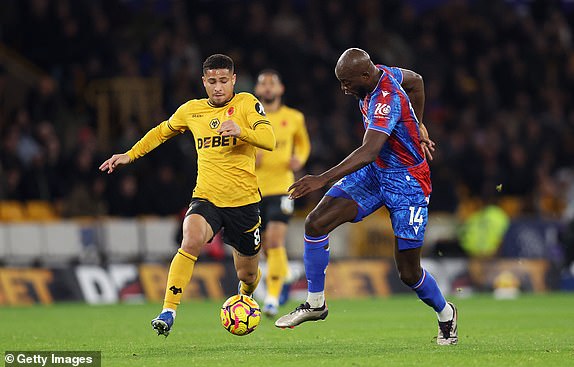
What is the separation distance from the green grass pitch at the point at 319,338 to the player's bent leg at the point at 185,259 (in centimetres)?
39

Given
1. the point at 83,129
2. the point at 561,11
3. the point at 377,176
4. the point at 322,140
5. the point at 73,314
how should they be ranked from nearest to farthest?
the point at 377,176 < the point at 73,314 < the point at 83,129 < the point at 322,140 < the point at 561,11

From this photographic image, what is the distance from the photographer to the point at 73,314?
13820mm

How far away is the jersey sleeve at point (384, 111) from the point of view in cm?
852

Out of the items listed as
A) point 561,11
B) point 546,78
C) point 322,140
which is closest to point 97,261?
point 322,140

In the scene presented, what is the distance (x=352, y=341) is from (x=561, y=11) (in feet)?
63.5

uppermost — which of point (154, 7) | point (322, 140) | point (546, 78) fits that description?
point (154, 7)

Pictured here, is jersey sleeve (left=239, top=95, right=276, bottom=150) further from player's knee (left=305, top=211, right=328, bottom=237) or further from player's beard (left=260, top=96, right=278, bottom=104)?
player's beard (left=260, top=96, right=278, bottom=104)

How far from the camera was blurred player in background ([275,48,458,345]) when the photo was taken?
28.7 feet

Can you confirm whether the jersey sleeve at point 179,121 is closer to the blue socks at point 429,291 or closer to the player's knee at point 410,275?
the player's knee at point 410,275

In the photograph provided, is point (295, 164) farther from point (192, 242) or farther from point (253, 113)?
point (192, 242)

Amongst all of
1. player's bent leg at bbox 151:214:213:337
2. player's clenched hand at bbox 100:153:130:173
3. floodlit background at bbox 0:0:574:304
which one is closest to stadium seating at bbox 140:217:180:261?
floodlit background at bbox 0:0:574:304

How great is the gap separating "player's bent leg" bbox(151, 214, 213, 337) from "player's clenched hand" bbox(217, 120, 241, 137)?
836 millimetres

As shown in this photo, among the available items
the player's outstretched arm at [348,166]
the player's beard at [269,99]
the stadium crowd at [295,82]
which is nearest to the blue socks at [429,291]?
the player's outstretched arm at [348,166]

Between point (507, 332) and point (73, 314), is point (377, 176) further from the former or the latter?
point (73, 314)
